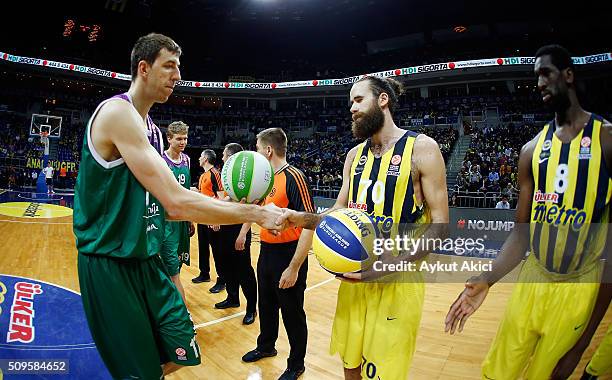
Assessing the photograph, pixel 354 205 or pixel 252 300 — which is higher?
pixel 354 205

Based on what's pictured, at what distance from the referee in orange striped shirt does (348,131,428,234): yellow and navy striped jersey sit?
4.26ft

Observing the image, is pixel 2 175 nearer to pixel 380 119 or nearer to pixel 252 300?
pixel 252 300

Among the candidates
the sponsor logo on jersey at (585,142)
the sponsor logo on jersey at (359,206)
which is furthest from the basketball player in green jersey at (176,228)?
the sponsor logo on jersey at (585,142)

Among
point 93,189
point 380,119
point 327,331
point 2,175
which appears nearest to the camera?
point 93,189

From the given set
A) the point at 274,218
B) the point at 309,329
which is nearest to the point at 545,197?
the point at 274,218

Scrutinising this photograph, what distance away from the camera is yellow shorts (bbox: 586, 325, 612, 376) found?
6.66ft

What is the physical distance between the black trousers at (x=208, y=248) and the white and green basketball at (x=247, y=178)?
2862 millimetres

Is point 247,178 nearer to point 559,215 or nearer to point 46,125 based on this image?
point 559,215

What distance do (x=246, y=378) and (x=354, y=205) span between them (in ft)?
6.70

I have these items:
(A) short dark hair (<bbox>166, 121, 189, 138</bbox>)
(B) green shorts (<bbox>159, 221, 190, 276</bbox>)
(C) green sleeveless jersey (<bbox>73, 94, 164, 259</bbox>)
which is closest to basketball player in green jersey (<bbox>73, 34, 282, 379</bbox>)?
(C) green sleeveless jersey (<bbox>73, 94, 164, 259</bbox>)

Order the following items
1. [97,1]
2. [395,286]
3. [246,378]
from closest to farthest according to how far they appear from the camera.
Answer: [395,286] → [246,378] → [97,1]

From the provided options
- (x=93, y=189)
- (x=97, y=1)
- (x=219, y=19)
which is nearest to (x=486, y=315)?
(x=93, y=189)

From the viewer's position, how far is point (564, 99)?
1.88 m

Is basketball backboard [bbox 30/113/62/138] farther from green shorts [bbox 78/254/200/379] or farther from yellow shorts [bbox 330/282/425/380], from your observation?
yellow shorts [bbox 330/282/425/380]
